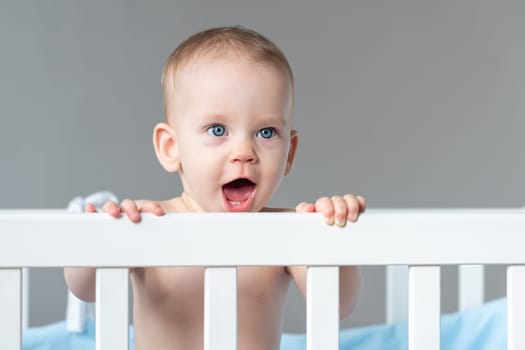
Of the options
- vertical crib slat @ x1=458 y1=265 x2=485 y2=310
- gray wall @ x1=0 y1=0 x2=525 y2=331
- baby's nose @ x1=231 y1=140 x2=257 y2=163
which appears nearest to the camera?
baby's nose @ x1=231 y1=140 x2=257 y2=163

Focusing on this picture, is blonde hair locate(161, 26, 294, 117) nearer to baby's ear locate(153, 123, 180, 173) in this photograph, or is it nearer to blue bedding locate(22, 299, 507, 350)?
baby's ear locate(153, 123, 180, 173)

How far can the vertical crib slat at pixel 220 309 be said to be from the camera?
0.87 meters

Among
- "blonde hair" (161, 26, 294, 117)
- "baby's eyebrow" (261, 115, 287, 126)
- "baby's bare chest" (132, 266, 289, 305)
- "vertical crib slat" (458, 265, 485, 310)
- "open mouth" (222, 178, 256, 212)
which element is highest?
"blonde hair" (161, 26, 294, 117)

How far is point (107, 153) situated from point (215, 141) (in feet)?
5.40

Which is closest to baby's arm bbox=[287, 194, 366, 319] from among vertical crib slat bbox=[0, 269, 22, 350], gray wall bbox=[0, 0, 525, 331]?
vertical crib slat bbox=[0, 269, 22, 350]

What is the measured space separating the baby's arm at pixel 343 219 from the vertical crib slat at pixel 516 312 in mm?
181

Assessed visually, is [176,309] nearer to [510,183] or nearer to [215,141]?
[215,141]

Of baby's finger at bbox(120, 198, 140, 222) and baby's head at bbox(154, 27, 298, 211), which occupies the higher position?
baby's head at bbox(154, 27, 298, 211)

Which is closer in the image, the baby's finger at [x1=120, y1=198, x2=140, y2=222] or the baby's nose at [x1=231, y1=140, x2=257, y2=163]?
the baby's finger at [x1=120, y1=198, x2=140, y2=222]

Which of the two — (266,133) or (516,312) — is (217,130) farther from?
(516,312)

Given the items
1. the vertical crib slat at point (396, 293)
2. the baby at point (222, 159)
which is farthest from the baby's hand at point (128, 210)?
the vertical crib slat at point (396, 293)

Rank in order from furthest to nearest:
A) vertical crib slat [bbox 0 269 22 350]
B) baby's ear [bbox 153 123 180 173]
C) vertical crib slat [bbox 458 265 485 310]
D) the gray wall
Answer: the gray wall → vertical crib slat [bbox 458 265 485 310] → baby's ear [bbox 153 123 180 173] → vertical crib slat [bbox 0 269 22 350]

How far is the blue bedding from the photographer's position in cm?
171

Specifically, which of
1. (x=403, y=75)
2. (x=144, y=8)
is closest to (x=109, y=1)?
(x=144, y=8)
